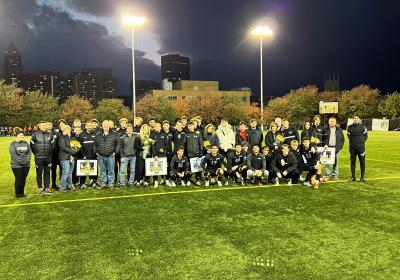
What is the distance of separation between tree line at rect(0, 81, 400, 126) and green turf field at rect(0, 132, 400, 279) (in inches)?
2467

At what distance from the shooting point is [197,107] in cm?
7988

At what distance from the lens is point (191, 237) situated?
18.4 feet

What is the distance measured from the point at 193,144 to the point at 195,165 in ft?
2.04

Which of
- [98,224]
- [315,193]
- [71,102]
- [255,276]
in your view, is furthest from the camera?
[71,102]

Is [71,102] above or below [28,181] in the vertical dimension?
above

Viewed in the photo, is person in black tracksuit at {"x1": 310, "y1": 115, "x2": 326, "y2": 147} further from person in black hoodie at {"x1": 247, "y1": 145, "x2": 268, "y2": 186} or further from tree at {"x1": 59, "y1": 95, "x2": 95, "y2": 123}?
tree at {"x1": 59, "y1": 95, "x2": 95, "y2": 123}

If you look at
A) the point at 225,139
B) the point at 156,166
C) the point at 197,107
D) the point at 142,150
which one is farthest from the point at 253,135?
the point at 197,107

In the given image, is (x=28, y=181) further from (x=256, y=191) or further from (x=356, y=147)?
(x=356, y=147)

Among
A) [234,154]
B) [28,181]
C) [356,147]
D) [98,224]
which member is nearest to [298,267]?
[98,224]

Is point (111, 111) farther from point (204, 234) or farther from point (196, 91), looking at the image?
point (204, 234)

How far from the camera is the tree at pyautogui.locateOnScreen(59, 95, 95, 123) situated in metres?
76.3

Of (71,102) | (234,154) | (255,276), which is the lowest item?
(255,276)

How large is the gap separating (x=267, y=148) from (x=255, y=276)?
6513mm

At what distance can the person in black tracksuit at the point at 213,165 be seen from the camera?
10203mm
